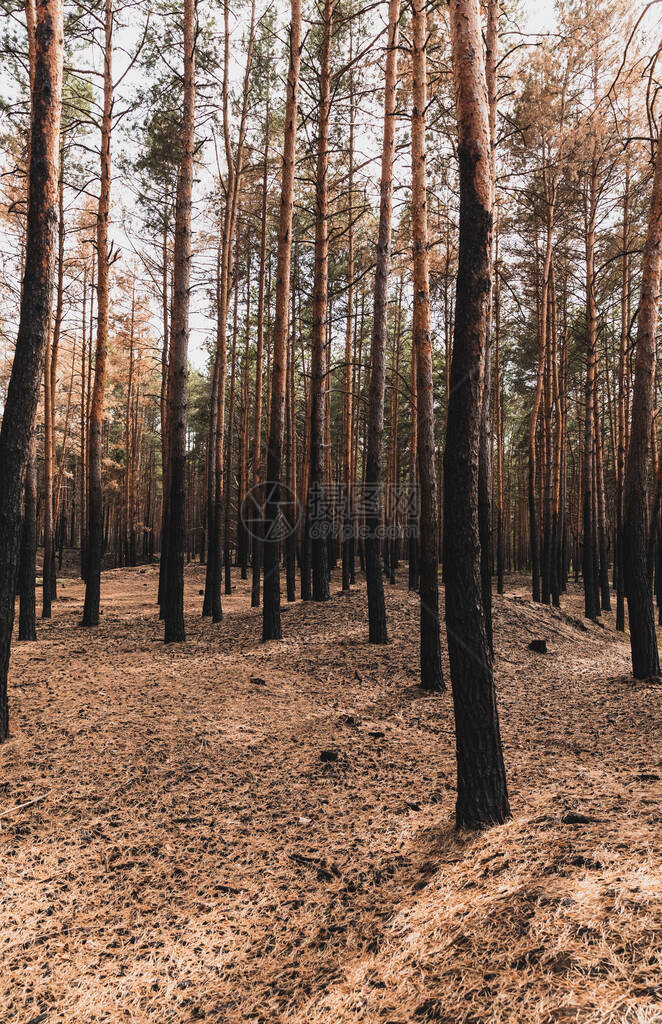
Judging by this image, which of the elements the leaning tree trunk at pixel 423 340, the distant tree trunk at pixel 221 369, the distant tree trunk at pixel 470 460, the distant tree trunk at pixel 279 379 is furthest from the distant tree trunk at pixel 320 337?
the distant tree trunk at pixel 470 460

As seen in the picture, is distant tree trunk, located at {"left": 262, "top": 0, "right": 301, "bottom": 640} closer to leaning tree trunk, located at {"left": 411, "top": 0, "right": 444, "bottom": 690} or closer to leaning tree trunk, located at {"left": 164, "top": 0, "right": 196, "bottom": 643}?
leaning tree trunk, located at {"left": 164, "top": 0, "right": 196, "bottom": 643}

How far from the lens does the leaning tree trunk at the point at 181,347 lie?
8000 millimetres

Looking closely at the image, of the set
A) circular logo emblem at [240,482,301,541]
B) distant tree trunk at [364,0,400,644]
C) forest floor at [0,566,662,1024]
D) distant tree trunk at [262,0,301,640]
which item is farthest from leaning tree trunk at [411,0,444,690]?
circular logo emblem at [240,482,301,541]

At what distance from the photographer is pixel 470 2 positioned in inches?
145

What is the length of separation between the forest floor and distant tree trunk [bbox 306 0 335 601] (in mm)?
4431

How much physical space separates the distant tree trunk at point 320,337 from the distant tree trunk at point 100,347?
3.83m

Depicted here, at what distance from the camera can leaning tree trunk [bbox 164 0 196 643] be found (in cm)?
800

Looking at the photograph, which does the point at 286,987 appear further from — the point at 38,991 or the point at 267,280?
the point at 267,280

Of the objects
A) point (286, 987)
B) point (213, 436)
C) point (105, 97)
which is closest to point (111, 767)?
point (286, 987)

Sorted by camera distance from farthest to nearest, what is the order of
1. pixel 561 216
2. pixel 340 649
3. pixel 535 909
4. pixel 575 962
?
pixel 561 216 → pixel 340 649 → pixel 535 909 → pixel 575 962

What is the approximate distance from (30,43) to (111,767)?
9426mm

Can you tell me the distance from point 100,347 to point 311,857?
907 cm

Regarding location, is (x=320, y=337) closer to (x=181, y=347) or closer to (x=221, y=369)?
(x=221, y=369)

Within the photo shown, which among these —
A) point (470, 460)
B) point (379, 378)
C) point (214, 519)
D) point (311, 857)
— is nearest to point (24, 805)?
point (311, 857)
